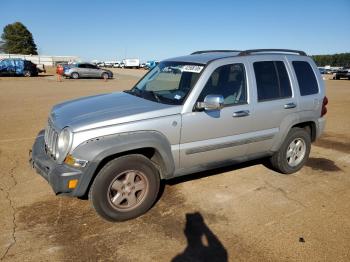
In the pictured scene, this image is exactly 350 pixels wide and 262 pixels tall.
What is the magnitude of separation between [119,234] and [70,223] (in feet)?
2.05

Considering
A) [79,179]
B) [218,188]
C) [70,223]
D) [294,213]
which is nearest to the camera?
[79,179]

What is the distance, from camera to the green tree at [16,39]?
9519 cm

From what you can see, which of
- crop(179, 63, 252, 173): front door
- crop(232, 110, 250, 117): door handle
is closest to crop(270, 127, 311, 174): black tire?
crop(179, 63, 252, 173): front door

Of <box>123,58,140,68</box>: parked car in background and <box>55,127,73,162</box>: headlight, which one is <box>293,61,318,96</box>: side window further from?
<box>123,58,140,68</box>: parked car in background

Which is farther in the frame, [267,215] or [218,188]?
[218,188]

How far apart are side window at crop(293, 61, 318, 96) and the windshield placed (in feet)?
5.80

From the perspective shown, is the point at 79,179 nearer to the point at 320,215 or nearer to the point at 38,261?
the point at 38,261

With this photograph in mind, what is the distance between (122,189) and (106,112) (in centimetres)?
91

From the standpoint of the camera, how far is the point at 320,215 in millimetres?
4176

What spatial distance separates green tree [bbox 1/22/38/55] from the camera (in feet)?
312

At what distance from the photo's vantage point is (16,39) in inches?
3748

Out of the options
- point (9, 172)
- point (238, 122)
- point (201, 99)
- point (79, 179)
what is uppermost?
point (201, 99)

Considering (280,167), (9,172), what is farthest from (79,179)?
(280,167)

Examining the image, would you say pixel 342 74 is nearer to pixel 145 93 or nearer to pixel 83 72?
pixel 83 72
